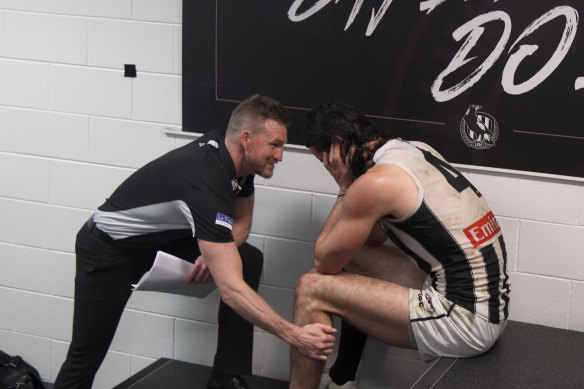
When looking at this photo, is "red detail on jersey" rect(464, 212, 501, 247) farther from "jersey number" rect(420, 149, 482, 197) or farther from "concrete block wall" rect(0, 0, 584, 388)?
"concrete block wall" rect(0, 0, 584, 388)

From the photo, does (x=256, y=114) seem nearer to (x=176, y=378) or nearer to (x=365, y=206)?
(x=365, y=206)

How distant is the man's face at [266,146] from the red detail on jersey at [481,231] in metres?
0.64

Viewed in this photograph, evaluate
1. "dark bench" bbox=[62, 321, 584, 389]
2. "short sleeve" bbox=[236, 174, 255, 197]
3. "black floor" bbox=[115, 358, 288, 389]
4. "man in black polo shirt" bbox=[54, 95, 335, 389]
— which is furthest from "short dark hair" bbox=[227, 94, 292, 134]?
"black floor" bbox=[115, 358, 288, 389]

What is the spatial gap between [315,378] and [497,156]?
96 cm

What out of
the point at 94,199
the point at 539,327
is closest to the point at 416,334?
the point at 539,327

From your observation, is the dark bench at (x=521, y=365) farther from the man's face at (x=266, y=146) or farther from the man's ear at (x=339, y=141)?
the man's face at (x=266, y=146)

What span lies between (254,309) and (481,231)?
2.31ft

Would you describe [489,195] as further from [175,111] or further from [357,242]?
[175,111]

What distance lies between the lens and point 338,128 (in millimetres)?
2262

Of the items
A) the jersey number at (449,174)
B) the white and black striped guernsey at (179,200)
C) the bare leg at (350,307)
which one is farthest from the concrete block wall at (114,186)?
the bare leg at (350,307)

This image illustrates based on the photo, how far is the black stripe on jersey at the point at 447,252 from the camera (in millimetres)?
2053

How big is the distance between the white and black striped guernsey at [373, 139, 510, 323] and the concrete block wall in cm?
39

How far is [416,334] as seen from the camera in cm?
211

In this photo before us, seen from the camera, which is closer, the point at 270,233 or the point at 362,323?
the point at 362,323
